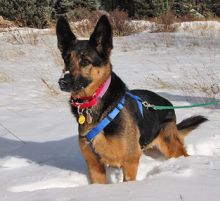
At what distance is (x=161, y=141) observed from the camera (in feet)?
15.0

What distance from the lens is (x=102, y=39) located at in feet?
12.4

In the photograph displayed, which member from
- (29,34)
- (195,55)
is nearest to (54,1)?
(29,34)

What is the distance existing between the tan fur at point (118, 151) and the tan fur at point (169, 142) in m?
0.68

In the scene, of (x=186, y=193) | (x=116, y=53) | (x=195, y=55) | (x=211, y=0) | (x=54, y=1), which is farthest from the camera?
(x=211, y=0)

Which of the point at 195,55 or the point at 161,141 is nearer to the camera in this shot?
the point at 161,141

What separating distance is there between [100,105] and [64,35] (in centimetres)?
74

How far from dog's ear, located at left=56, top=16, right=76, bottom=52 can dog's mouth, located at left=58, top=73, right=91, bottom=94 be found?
1.44 ft

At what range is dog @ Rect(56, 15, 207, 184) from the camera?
369cm

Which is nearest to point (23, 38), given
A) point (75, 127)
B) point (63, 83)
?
point (75, 127)

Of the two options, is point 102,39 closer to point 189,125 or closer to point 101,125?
point 101,125

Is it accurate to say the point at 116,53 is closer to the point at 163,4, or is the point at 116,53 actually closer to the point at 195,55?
the point at 195,55

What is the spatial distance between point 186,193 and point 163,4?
24.3 metres

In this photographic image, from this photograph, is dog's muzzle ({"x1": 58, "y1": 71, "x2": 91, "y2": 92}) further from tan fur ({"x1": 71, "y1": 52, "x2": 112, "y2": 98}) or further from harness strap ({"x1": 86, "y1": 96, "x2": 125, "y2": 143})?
harness strap ({"x1": 86, "y1": 96, "x2": 125, "y2": 143})

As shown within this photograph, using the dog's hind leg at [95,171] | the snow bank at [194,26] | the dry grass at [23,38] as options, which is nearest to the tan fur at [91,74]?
the dog's hind leg at [95,171]
